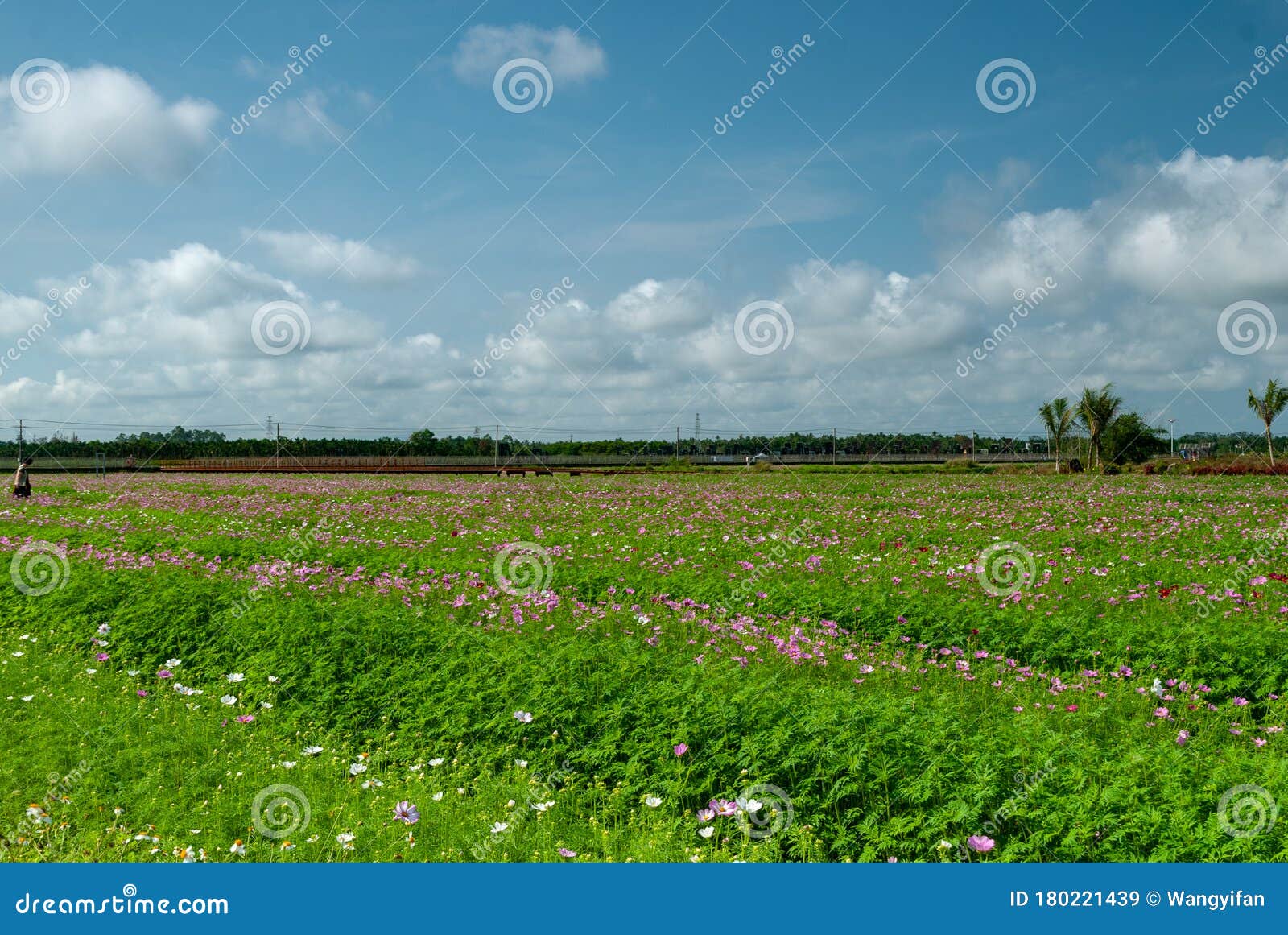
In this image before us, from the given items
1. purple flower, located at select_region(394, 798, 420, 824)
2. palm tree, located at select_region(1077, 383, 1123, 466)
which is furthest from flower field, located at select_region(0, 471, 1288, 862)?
palm tree, located at select_region(1077, 383, 1123, 466)

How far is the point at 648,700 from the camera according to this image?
562 centimetres

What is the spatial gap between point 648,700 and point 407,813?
1707 mm

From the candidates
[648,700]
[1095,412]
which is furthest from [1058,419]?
[648,700]

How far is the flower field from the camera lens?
436 cm

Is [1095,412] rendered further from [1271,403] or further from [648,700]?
[648,700]

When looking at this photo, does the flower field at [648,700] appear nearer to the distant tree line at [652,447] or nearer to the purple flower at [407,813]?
the purple flower at [407,813]

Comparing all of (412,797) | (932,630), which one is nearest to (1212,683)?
(932,630)

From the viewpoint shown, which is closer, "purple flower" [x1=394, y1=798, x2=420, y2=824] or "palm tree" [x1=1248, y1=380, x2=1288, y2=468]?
"purple flower" [x1=394, y1=798, x2=420, y2=824]

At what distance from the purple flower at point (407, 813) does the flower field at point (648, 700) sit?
0.04 ft

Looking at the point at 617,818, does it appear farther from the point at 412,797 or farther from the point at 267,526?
the point at 267,526

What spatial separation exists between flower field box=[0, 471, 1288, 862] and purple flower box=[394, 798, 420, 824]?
0.5 inches

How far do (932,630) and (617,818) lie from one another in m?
4.61

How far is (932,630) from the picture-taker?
8336 millimetres

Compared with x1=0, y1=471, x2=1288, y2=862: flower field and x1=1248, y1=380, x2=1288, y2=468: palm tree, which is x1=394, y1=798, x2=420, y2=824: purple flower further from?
x1=1248, y1=380, x2=1288, y2=468: palm tree
